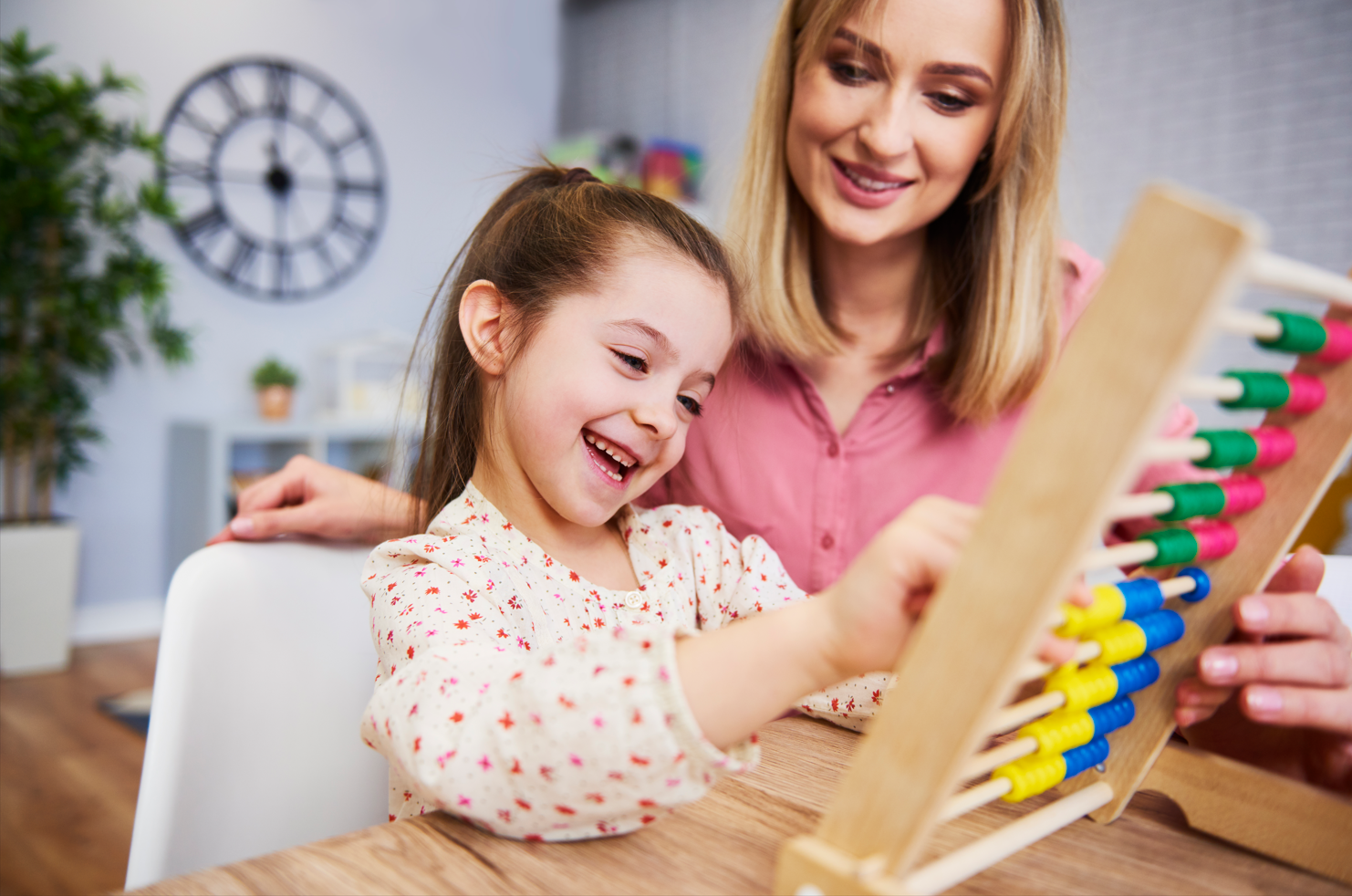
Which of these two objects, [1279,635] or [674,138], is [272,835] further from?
[674,138]

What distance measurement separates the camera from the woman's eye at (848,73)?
4.18 feet

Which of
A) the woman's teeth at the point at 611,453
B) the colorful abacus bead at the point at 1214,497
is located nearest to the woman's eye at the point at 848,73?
the woman's teeth at the point at 611,453

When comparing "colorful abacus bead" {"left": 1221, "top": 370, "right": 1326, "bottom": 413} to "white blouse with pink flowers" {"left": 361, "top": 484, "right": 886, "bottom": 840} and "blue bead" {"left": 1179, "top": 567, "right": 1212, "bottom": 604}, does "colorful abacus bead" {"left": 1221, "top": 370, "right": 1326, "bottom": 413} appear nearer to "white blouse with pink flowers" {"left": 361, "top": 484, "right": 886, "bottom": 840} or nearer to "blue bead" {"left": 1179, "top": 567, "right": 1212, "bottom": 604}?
"blue bead" {"left": 1179, "top": 567, "right": 1212, "bottom": 604}

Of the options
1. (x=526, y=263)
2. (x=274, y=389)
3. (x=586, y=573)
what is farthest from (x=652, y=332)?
(x=274, y=389)

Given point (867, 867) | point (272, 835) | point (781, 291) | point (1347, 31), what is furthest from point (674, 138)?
point (867, 867)

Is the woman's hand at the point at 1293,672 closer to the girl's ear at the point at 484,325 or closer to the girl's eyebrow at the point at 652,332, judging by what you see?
the girl's eyebrow at the point at 652,332

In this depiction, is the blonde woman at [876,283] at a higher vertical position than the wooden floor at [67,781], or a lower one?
higher

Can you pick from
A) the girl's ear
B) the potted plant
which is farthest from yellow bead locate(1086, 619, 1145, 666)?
the potted plant

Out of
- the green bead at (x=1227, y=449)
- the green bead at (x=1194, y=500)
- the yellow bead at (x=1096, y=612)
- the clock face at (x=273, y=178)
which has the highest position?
the green bead at (x=1227, y=449)

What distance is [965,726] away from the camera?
45 cm

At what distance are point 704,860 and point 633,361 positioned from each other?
495mm

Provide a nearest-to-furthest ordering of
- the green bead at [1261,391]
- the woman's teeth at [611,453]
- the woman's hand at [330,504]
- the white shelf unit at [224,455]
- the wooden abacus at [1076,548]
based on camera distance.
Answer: the wooden abacus at [1076,548] < the green bead at [1261,391] < the woman's teeth at [611,453] < the woman's hand at [330,504] < the white shelf unit at [224,455]

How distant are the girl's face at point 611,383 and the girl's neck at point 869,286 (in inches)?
23.5

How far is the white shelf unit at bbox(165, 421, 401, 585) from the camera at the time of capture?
366cm
